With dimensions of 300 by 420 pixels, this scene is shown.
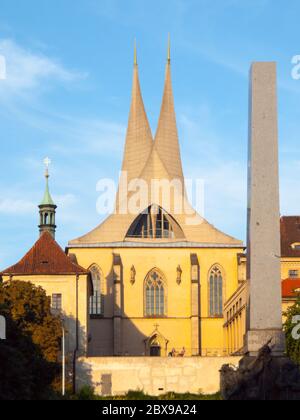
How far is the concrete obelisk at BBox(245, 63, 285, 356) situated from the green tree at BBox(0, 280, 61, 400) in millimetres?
9655

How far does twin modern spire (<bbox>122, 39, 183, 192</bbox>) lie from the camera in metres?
98.2

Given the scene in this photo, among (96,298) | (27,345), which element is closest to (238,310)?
(96,298)

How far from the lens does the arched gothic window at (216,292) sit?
9112cm

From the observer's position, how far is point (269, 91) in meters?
39.3

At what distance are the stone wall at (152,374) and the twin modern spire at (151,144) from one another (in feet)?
115

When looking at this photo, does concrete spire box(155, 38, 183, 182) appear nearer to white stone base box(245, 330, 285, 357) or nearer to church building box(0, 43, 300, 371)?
church building box(0, 43, 300, 371)

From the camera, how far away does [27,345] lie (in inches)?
2063

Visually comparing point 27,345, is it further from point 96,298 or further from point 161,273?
point 161,273

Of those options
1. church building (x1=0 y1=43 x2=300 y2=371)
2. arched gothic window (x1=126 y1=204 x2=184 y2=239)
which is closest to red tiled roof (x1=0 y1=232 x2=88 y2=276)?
church building (x1=0 y1=43 x2=300 y2=371)

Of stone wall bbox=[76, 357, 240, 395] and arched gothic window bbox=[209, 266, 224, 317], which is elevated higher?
arched gothic window bbox=[209, 266, 224, 317]

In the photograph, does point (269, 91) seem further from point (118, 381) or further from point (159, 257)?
point (159, 257)

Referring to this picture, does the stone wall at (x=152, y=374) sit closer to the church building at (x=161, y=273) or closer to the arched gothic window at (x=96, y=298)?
the church building at (x=161, y=273)

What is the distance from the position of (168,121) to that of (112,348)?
21.6 meters
